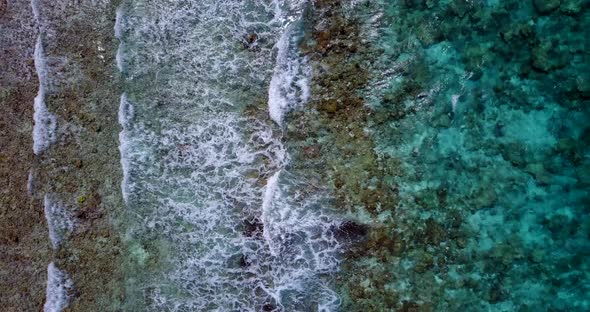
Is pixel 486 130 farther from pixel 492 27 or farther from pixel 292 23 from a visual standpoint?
pixel 292 23

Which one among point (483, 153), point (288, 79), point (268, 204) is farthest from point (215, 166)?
point (483, 153)

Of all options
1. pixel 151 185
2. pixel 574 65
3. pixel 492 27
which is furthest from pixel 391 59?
pixel 151 185

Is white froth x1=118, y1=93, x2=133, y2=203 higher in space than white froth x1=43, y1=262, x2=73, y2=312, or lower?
higher

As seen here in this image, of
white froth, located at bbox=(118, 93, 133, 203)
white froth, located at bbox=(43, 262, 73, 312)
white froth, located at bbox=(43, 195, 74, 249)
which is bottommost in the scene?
white froth, located at bbox=(43, 262, 73, 312)

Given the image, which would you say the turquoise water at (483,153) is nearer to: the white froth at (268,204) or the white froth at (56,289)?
the white froth at (268,204)

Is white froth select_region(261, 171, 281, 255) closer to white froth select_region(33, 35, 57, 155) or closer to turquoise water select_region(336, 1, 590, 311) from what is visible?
turquoise water select_region(336, 1, 590, 311)

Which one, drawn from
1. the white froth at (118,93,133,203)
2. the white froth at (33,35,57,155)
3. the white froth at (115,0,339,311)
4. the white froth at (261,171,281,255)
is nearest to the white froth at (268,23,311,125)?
the white froth at (115,0,339,311)

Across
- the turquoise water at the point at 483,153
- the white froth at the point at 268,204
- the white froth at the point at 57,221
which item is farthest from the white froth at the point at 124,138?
the turquoise water at the point at 483,153
